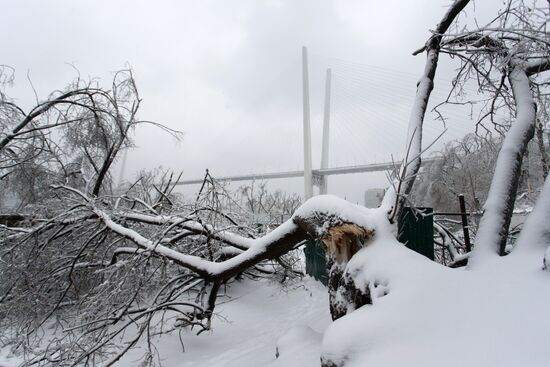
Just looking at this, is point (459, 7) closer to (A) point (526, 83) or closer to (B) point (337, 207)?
(A) point (526, 83)

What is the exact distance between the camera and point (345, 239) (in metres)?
3.16

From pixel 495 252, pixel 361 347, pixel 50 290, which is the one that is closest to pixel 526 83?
pixel 495 252

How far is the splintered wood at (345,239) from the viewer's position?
3053 millimetres

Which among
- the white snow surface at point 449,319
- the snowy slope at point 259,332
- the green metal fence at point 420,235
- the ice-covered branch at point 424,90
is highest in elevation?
the ice-covered branch at point 424,90

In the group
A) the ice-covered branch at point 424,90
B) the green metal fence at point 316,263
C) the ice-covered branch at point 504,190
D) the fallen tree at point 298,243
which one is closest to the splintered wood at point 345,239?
the fallen tree at point 298,243

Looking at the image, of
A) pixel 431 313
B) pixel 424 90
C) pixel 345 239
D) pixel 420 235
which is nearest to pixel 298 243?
pixel 345 239

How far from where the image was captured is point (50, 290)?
5.57 meters

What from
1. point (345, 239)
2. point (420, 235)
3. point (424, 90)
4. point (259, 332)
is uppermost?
point (424, 90)

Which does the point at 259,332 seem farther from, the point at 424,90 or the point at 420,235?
the point at 424,90

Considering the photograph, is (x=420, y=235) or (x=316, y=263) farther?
(x=316, y=263)

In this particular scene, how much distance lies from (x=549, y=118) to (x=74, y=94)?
8007mm

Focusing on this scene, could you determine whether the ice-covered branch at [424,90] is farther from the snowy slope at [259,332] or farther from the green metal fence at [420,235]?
the green metal fence at [420,235]

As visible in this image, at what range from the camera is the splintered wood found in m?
3.05

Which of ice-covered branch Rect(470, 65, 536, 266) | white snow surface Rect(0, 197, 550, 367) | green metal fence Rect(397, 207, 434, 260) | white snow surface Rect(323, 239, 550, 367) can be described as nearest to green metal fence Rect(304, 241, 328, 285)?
green metal fence Rect(397, 207, 434, 260)
